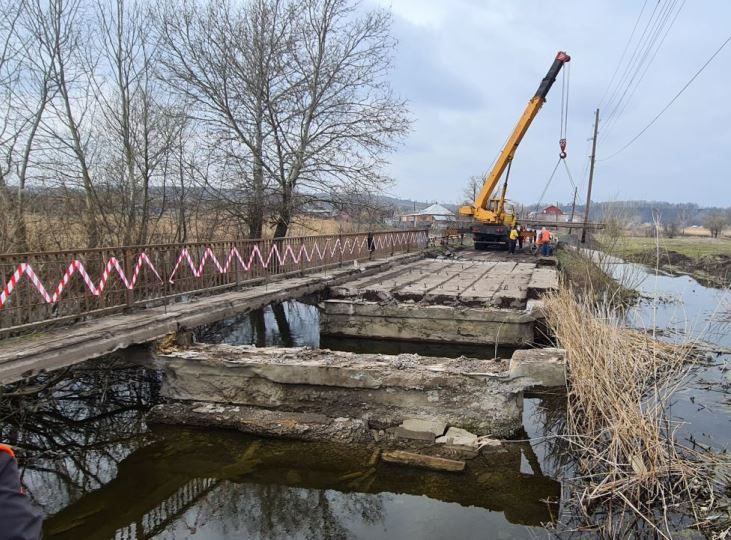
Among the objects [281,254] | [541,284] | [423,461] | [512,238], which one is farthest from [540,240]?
[423,461]

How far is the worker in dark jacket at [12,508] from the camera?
55.9 inches

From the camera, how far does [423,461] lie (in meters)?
5.34

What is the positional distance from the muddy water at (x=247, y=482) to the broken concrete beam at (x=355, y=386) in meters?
0.54

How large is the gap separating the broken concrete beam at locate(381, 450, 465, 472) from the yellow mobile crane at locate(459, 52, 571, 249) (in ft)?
70.1

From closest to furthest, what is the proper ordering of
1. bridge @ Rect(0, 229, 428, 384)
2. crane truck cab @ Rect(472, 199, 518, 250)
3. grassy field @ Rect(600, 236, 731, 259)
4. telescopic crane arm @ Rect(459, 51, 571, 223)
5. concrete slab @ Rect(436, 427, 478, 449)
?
bridge @ Rect(0, 229, 428, 384) → concrete slab @ Rect(436, 427, 478, 449) → grassy field @ Rect(600, 236, 731, 259) → telescopic crane arm @ Rect(459, 51, 571, 223) → crane truck cab @ Rect(472, 199, 518, 250)

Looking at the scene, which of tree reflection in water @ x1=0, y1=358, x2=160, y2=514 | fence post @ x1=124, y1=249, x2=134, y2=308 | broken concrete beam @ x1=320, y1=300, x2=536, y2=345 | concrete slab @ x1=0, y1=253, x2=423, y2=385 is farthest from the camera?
broken concrete beam @ x1=320, y1=300, x2=536, y2=345

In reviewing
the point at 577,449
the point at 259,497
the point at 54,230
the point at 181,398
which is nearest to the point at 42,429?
the point at 181,398

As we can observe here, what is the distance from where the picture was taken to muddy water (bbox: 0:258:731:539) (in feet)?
14.5

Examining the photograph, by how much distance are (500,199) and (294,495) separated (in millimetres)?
23318

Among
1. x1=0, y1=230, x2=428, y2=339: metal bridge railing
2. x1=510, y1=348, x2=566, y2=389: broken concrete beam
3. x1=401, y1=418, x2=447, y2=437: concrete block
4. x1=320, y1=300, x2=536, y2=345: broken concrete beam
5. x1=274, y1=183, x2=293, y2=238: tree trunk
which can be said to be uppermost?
x1=274, y1=183, x2=293, y2=238: tree trunk

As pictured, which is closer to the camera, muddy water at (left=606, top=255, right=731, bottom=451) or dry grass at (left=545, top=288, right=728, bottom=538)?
dry grass at (left=545, top=288, right=728, bottom=538)

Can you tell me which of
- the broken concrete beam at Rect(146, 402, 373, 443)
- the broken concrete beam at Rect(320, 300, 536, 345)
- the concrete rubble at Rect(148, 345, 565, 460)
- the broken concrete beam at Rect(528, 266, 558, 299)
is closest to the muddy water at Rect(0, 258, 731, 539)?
the broken concrete beam at Rect(146, 402, 373, 443)

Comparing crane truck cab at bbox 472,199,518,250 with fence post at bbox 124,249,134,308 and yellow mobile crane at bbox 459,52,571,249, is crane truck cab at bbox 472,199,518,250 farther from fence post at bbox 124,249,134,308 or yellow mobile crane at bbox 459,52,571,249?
fence post at bbox 124,249,134,308

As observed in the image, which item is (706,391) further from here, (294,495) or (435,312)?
(294,495)
